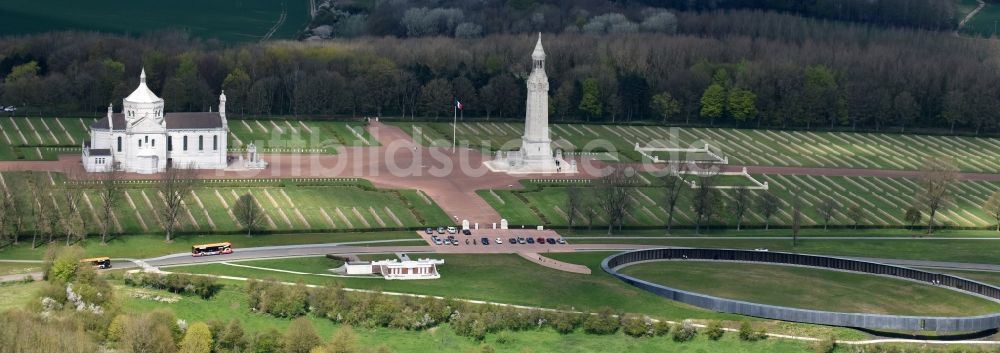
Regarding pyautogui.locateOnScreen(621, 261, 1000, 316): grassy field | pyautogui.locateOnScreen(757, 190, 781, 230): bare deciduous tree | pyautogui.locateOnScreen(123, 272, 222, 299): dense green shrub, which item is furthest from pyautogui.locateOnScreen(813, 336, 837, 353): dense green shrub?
pyautogui.locateOnScreen(757, 190, 781, 230): bare deciduous tree

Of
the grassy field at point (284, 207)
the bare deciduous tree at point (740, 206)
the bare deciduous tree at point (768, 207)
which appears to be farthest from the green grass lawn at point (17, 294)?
the bare deciduous tree at point (768, 207)

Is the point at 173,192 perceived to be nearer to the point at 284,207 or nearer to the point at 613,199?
the point at 284,207

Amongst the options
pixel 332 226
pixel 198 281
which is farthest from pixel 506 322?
pixel 332 226

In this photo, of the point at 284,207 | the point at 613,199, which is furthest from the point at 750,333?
the point at 284,207

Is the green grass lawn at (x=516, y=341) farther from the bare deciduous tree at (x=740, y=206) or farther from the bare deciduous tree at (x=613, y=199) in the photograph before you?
the bare deciduous tree at (x=740, y=206)

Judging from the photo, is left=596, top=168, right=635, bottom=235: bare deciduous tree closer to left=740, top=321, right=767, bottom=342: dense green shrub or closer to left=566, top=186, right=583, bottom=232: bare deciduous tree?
left=566, top=186, right=583, bottom=232: bare deciduous tree

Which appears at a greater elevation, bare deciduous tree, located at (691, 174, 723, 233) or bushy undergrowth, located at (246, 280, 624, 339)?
bare deciduous tree, located at (691, 174, 723, 233)
